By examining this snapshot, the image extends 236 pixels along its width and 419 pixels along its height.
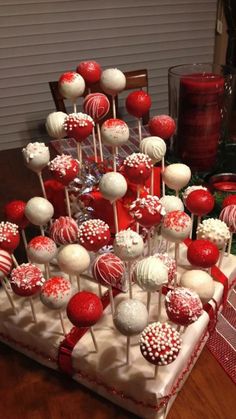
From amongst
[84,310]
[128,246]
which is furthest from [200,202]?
[84,310]

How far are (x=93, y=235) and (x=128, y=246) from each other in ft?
0.19

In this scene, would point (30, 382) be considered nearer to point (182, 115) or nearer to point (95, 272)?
point (95, 272)

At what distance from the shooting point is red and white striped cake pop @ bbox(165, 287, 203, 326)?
0.53 metres

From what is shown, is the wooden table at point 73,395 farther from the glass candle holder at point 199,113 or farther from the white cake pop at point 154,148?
the glass candle holder at point 199,113

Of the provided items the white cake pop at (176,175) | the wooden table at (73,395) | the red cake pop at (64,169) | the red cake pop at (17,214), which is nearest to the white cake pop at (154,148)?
the white cake pop at (176,175)

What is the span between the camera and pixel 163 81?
245 cm

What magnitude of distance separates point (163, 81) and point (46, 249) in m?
2.00

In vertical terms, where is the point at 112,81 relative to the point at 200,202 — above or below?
above

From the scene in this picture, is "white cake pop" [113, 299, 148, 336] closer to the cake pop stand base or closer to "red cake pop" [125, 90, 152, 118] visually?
the cake pop stand base

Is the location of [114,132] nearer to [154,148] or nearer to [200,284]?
[154,148]

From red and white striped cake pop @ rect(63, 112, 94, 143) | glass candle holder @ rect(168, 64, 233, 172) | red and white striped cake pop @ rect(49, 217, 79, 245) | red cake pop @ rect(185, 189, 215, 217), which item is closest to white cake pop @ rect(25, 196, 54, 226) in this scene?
red and white striped cake pop @ rect(49, 217, 79, 245)

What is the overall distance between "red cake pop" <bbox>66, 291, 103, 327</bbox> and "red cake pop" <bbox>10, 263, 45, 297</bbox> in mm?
73

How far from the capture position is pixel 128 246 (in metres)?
0.59

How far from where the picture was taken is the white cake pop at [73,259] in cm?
61
